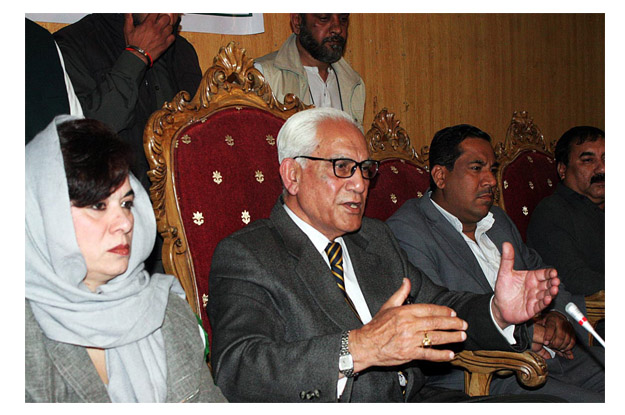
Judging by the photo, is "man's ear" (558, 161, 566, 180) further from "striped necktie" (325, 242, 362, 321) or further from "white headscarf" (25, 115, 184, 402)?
"white headscarf" (25, 115, 184, 402)

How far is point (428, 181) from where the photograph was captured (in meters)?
2.75

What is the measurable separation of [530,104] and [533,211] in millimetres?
1515

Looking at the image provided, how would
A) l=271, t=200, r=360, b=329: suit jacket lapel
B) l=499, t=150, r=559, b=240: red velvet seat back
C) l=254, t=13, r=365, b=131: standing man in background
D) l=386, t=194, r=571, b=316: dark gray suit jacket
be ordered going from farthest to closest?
1. l=499, t=150, r=559, b=240: red velvet seat back
2. l=254, t=13, r=365, b=131: standing man in background
3. l=386, t=194, r=571, b=316: dark gray suit jacket
4. l=271, t=200, r=360, b=329: suit jacket lapel

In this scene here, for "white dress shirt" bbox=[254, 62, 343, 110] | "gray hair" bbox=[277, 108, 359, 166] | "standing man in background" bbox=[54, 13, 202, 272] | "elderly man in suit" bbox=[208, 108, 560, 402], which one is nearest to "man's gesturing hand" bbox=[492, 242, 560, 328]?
"elderly man in suit" bbox=[208, 108, 560, 402]

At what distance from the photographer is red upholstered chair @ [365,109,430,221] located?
249 cm

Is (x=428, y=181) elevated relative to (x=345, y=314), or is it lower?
elevated

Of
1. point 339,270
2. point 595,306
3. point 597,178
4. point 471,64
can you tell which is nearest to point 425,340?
point 339,270

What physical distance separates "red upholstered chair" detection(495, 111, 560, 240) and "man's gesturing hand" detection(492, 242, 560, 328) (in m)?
1.32

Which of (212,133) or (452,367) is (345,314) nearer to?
(452,367)

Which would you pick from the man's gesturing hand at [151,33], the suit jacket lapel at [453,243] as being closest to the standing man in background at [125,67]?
the man's gesturing hand at [151,33]

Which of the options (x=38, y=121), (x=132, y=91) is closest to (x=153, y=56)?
(x=132, y=91)

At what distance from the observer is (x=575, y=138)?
10.6 feet

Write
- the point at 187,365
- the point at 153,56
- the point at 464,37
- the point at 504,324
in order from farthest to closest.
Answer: the point at 464,37 < the point at 153,56 < the point at 504,324 < the point at 187,365

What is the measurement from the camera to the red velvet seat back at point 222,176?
6.10 ft
